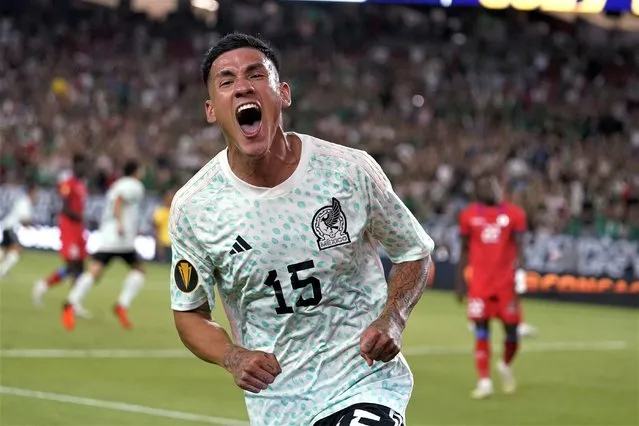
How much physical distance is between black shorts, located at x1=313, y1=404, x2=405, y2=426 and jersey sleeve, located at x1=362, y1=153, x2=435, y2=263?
638 millimetres

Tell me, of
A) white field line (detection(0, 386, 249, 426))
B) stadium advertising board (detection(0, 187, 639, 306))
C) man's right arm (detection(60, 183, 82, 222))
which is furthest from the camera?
stadium advertising board (detection(0, 187, 639, 306))

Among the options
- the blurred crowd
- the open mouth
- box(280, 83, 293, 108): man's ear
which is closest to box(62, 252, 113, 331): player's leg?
the blurred crowd

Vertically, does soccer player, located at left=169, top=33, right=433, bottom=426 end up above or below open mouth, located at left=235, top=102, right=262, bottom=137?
below

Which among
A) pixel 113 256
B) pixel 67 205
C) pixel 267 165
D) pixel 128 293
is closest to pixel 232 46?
pixel 267 165

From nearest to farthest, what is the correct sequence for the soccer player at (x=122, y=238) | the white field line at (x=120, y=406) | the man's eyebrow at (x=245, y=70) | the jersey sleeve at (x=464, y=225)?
the man's eyebrow at (x=245, y=70) < the white field line at (x=120, y=406) < the jersey sleeve at (x=464, y=225) < the soccer player at (x=122, y=238)

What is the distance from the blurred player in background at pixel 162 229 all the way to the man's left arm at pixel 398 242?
2108cm

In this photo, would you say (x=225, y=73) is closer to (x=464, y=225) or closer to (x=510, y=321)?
(x=510, y=321)

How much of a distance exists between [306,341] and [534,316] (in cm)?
1708

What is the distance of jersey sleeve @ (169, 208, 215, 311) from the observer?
4918mm

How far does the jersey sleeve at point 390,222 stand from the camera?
4.94 m

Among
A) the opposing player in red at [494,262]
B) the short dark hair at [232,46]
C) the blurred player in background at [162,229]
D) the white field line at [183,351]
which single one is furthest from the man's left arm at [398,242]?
the blurred player in background at [162,229]

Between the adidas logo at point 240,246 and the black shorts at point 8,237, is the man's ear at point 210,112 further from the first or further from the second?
the black shorts at point 8,237

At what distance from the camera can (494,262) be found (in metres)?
13.0

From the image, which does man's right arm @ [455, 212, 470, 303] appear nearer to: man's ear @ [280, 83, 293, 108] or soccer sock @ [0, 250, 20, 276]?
man's ear @ [280, 83, 293, 108]
